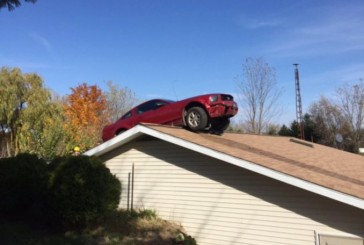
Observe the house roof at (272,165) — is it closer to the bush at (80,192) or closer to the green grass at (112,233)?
the bush at (80,192)

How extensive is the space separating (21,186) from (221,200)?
649cm

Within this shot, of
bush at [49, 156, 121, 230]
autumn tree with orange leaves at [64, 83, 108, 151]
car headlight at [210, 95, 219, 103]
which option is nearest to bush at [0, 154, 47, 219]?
bush at [49, 156, 121, 230]

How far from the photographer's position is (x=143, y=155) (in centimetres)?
1319

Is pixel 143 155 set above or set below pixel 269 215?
above

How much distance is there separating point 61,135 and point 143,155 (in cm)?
1034

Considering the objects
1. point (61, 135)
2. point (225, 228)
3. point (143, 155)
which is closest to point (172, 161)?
point (143, 155)

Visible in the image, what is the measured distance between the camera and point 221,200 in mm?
11094

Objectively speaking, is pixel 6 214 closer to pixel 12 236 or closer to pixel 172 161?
pixel 12 236

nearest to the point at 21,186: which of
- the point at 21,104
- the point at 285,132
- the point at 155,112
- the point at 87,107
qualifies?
the point at 155,112

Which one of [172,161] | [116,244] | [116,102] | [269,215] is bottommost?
[116,244]

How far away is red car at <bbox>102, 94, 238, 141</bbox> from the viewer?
12.3 meters

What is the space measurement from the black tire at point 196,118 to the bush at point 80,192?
9.95 feet

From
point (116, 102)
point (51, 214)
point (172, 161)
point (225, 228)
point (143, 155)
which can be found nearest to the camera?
point (225, 228)

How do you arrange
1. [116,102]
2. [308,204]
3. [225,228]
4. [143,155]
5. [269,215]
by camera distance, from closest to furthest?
[308,204] < [269,215] < [225,228] < [143,155] < [116,102]
